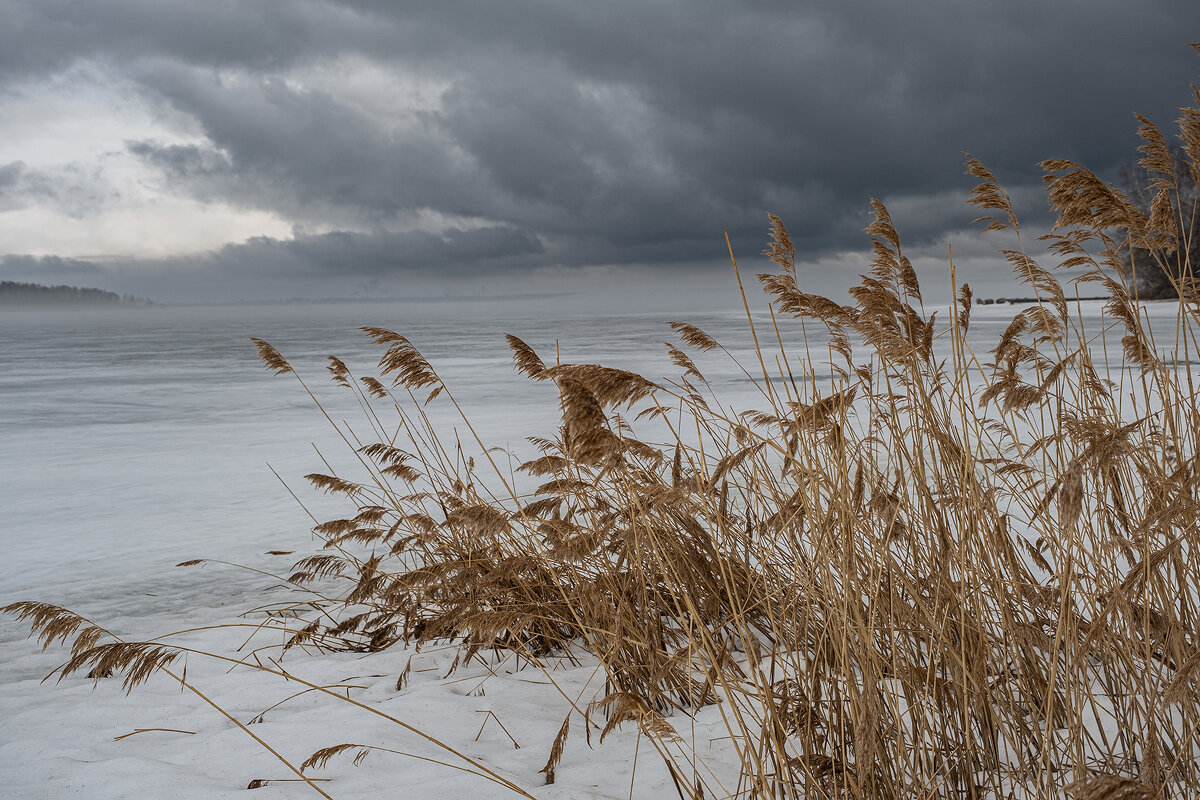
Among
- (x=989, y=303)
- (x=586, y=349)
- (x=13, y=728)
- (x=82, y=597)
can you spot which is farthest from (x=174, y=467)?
(x=989, y=303)

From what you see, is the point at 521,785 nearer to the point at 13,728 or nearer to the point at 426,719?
the point at 426,719

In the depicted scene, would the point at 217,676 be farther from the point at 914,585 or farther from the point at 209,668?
the point at 914,585

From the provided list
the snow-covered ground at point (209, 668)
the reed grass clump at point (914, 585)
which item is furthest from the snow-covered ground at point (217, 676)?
the reed grass clump at point (914, 585)

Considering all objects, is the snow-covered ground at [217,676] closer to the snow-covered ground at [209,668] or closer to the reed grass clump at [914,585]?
the snow-covered ground at [209,668]

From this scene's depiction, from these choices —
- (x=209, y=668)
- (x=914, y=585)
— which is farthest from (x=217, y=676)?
(x=914, y=585)

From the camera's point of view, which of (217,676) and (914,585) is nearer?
(914,585)

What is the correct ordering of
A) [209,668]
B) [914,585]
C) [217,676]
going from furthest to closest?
1. [209,668]
2. [217,676]
3. [914,585]

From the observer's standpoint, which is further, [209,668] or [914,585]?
[209,668]

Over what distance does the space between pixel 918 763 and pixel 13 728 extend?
10.8ft

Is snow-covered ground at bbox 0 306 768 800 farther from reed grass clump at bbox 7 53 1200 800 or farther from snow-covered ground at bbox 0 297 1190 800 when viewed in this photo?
reed grass clump at bbox 7 53 1200 800

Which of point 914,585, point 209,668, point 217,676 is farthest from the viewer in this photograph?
point 209,668

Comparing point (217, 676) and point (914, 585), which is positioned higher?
point (914, 585)

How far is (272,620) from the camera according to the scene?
4.65 m

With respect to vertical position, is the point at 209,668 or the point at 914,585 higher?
the point at 914,585
